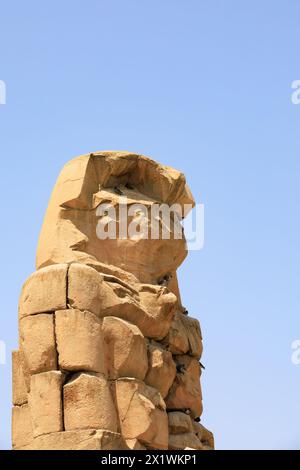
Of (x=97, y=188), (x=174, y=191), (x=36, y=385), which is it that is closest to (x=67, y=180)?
(x=97, y=188)

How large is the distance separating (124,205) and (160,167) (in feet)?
3.37

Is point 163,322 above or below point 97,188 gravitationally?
below

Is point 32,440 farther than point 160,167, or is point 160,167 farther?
point 160,167

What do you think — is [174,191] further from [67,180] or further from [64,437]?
[64,437]

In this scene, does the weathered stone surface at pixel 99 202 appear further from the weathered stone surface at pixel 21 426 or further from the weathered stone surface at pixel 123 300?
the weathered stone surface at pixel 21 426

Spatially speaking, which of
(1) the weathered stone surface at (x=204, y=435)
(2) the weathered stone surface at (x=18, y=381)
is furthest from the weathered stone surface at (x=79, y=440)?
(1) the weathered stone surface at (x=204, y=435)

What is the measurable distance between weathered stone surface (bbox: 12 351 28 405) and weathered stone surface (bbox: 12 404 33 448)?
0.41 ft

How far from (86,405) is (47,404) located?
0.43 meters

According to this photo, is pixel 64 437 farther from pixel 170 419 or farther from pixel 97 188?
pixel 97 188

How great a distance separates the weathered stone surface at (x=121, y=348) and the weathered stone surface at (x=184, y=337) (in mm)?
1165
